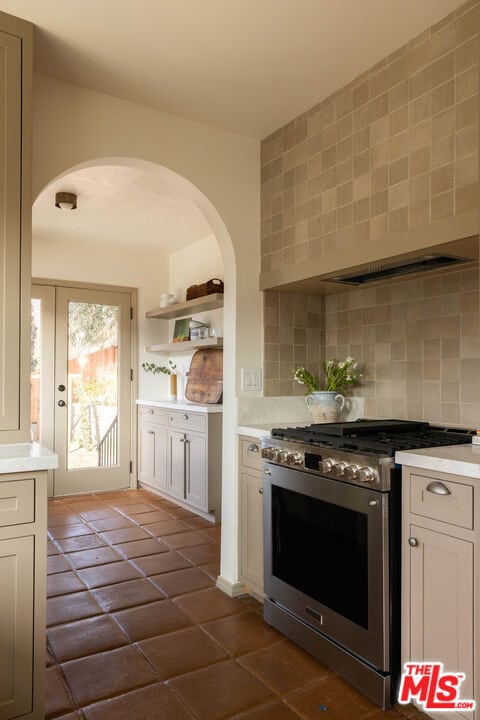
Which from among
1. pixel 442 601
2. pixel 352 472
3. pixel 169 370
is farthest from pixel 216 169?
pixel 169 370

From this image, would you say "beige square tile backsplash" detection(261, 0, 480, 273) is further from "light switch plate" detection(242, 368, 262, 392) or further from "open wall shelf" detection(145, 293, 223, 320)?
"open wall shelf" detection(145, 293, 223, 320)

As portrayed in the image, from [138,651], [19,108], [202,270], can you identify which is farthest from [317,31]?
[202,270]

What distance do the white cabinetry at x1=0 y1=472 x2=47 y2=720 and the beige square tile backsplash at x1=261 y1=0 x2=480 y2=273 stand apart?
1.76 metres

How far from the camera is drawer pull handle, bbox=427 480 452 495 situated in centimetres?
176

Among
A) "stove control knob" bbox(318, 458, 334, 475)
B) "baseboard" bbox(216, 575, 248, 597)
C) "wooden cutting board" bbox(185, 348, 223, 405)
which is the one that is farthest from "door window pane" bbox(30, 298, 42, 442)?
"stove control knob" bbox(318, 458, 334, 475)

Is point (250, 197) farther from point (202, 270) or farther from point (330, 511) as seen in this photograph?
point (202, 270)

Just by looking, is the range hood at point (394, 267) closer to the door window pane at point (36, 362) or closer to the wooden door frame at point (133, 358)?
the wooden door frame at point (133, 358)

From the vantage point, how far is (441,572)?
1.78 metres

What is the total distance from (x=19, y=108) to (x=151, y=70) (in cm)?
67

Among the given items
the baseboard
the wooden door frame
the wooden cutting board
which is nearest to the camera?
the baseboard

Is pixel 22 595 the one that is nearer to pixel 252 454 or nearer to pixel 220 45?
pixel 252 454

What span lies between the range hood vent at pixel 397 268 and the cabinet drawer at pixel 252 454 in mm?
954

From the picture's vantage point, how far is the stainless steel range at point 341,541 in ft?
6.31

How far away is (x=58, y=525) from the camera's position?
418cm
